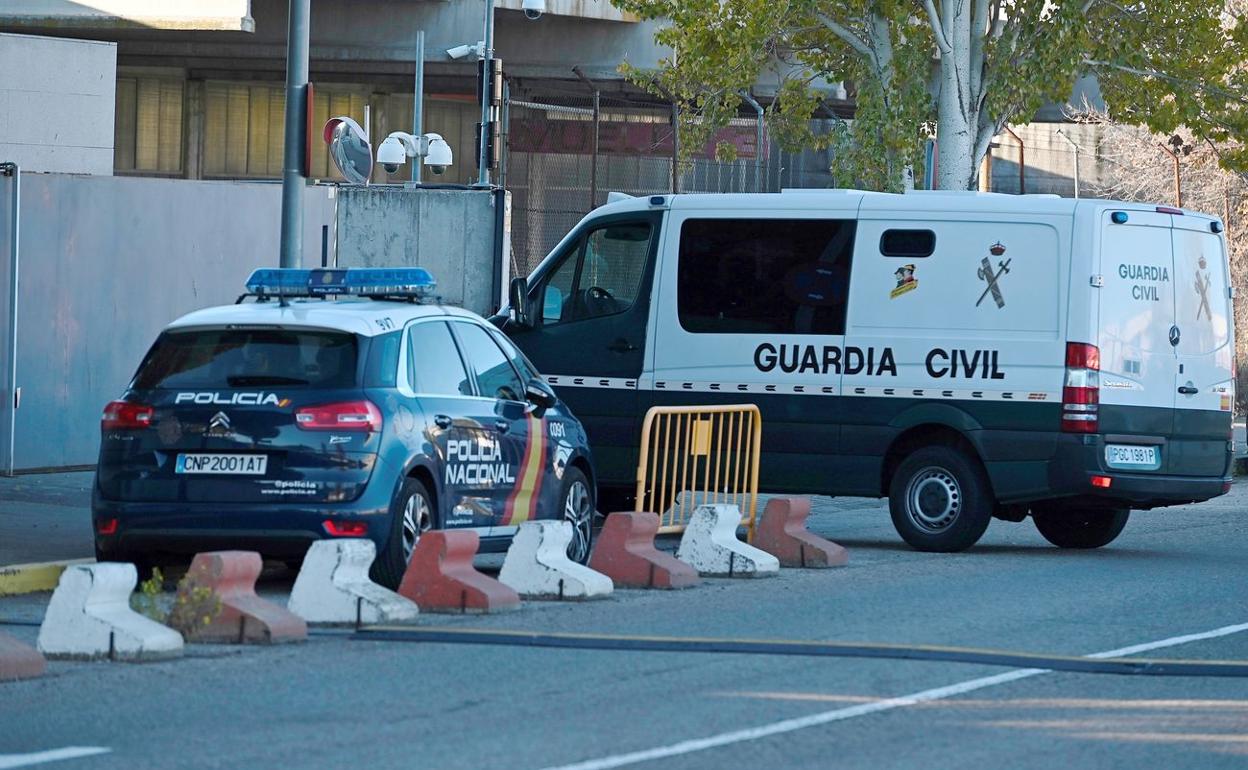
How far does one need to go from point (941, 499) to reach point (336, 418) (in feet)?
17.7

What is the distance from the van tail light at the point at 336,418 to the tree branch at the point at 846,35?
58.9 ft

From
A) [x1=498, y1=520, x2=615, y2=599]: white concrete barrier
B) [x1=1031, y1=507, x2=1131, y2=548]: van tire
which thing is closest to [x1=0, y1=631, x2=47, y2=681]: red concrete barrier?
[x1=498, y1=520, x2=615, y2=599]: white concrete barrier

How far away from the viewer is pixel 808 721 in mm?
7934

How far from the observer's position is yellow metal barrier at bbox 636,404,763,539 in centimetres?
1472

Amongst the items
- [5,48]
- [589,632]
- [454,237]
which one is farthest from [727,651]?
[5,48]

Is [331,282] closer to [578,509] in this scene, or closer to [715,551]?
[578,509]

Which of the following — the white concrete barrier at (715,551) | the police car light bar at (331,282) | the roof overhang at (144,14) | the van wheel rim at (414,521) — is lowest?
the white concrete barrier at (715,551)

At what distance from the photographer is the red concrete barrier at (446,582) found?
10750mm

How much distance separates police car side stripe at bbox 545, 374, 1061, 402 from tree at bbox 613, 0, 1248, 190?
12.2m

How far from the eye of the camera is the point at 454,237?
2177cm

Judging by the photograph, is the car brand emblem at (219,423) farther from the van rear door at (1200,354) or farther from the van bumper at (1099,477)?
the van rear door at (1200,354)

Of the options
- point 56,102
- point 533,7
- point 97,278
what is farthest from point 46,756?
point 533,7

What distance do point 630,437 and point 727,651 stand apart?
6214 millimetres

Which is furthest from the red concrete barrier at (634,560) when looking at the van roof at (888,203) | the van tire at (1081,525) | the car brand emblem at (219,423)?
the van tire at (1081,525)
